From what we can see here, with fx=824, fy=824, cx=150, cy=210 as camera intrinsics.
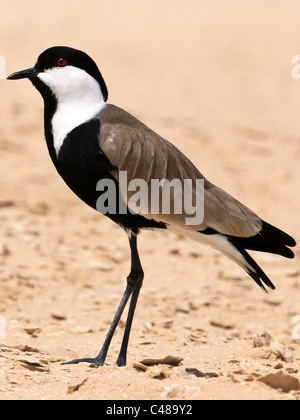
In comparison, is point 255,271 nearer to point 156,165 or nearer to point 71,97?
point 156,165

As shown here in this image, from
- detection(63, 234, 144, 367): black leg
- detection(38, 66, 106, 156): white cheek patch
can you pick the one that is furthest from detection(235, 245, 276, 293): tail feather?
detection(38, 66, 106, 156): white cheek patch

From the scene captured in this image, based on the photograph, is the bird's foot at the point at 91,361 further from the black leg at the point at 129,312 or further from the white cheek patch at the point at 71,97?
the white cheek patch at the point at 71,97

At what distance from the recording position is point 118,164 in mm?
5176

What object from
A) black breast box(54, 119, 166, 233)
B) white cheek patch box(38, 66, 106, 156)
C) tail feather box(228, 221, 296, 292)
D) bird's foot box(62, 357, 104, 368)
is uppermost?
white cheek patch box(38, 66, 106, 156)

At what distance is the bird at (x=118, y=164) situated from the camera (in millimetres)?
5137

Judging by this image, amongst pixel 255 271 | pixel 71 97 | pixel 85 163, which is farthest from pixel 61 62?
pixel 255 271

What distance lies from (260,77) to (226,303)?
11706 millimetres

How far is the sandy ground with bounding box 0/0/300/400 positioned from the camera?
5137 millimetres

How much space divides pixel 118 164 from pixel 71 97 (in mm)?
566

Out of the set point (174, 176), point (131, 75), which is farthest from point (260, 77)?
point (174, 176)

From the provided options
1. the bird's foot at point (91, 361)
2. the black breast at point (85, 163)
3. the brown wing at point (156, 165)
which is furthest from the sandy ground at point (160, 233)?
the black breast at point (85, 163)

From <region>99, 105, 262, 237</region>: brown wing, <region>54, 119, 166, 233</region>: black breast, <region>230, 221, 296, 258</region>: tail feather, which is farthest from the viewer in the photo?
<region>230, 221, 296, 258</region>: tail feather

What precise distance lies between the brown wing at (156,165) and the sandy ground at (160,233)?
3.01 feet

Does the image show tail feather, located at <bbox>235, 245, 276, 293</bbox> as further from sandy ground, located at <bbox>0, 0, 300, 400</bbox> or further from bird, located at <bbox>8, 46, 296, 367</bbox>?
sandy ground, located at <bbox>0, 0, 300, 400</bbox>
